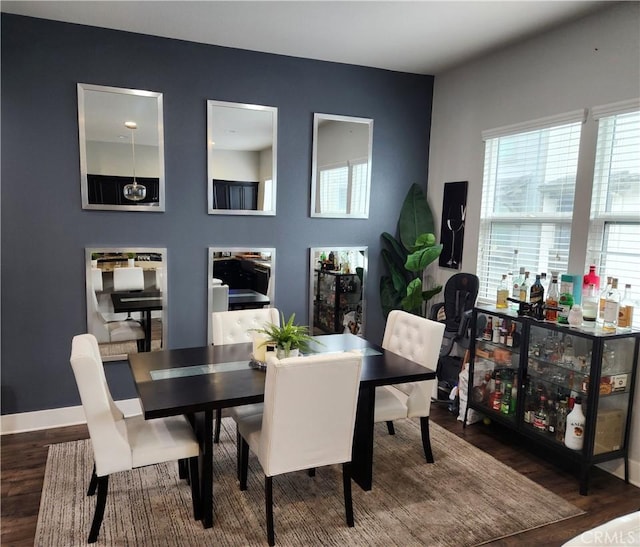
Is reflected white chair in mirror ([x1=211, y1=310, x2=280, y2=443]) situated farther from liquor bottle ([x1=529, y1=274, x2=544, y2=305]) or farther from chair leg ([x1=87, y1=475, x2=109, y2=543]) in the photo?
liquor bottle ([x1=529, y1=274, x2=544, y2=305])

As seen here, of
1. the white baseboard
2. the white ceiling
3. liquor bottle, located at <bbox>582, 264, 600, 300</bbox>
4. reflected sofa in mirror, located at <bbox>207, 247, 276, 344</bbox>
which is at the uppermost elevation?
the white ceiling

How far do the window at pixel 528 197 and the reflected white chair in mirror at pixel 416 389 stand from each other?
1113mm

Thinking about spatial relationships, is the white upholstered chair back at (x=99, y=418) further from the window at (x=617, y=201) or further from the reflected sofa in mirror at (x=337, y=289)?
the window at (x=617, y=201)

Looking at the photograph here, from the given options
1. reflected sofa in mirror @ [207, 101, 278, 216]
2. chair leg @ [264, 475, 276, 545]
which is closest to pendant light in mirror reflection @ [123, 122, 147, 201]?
reflected sofa in mirror @ [207, 101, 278, 216]

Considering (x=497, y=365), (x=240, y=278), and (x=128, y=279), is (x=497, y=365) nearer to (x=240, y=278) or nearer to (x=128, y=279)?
(x=240, y=278)

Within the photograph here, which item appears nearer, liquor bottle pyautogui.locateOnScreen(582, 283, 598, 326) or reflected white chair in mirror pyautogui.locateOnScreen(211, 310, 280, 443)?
liquor bottle pyautogui.locateOnScreen(582, 283, 598, 326)

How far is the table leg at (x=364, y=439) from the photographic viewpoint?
271 cm

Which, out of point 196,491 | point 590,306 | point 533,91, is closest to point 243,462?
point 196,491

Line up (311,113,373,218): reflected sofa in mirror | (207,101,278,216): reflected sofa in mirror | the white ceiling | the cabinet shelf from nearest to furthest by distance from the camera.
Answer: the cabinet shelf < the white ceiling < (207,101,278,216): reflected sofa in mirror < (311,113,373,218): reflected sofa in mirror

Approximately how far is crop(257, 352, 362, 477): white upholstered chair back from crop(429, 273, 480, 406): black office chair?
189 centimetres

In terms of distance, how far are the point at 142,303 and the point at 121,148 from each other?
3.84ft

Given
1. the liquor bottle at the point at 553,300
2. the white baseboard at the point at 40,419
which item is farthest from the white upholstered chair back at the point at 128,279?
the liquor bottle at the point at 553,300

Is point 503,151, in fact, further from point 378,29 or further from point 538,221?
point 378,29

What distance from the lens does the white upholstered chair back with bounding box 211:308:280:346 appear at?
3301mm
